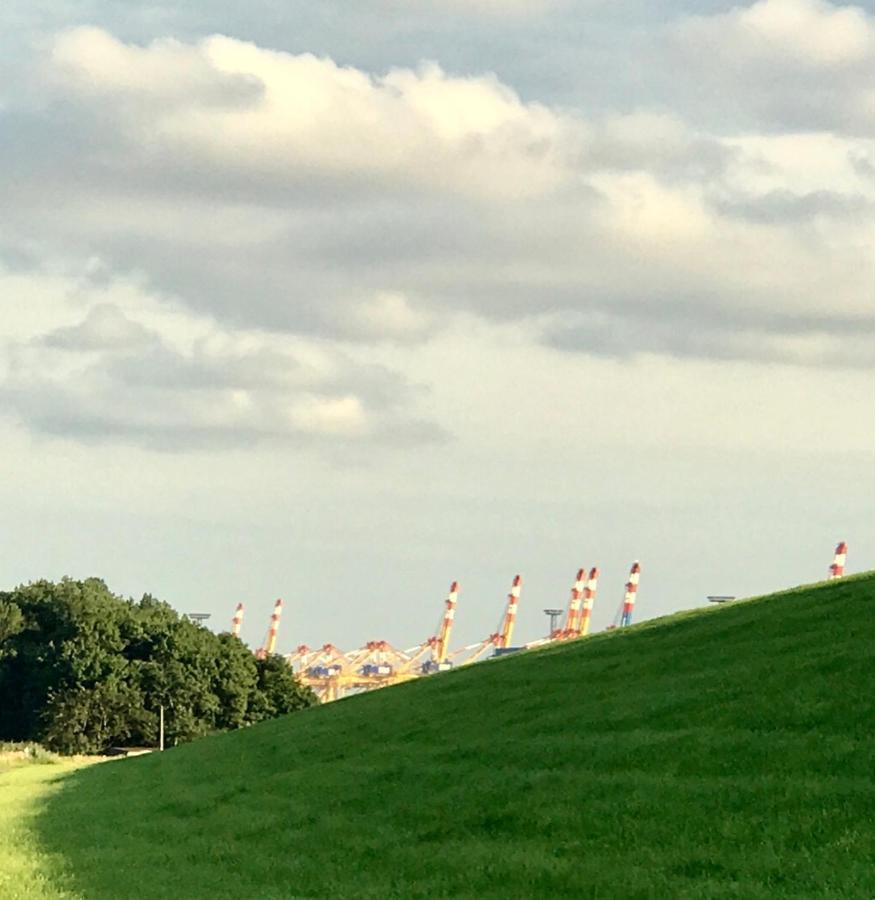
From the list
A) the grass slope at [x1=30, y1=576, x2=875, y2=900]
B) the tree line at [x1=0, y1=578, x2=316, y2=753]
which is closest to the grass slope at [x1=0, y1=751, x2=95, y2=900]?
the grass slope at [x1=30, y1=576, x2=875, y2=900]

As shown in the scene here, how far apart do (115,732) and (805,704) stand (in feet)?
358

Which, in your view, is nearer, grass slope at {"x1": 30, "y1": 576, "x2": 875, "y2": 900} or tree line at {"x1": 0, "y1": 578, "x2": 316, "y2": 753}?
grass slope at {"x1": 30, "y1": 576, "x2": 875, "y2": 900}

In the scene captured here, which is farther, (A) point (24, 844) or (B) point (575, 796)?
(A) point (24, 844)

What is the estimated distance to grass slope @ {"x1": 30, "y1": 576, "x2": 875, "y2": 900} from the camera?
20.2 metres

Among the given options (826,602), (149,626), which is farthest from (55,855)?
(149,626)

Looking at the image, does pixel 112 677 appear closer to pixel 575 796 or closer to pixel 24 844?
pixel 24 844

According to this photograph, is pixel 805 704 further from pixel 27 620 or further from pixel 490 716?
pixel 27 620

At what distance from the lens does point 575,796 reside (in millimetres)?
25062

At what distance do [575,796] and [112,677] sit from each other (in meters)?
110

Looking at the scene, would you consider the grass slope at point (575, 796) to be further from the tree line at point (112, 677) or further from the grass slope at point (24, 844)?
the tree line at point (112, 677)

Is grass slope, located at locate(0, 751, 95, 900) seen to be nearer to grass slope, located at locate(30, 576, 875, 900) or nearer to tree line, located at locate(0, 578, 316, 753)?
grass slope, located at locate(30, 576, 875, 900)

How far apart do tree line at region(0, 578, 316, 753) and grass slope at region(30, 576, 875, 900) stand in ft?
279

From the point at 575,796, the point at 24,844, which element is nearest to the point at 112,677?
the point at 24,844

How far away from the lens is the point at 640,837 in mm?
21594
